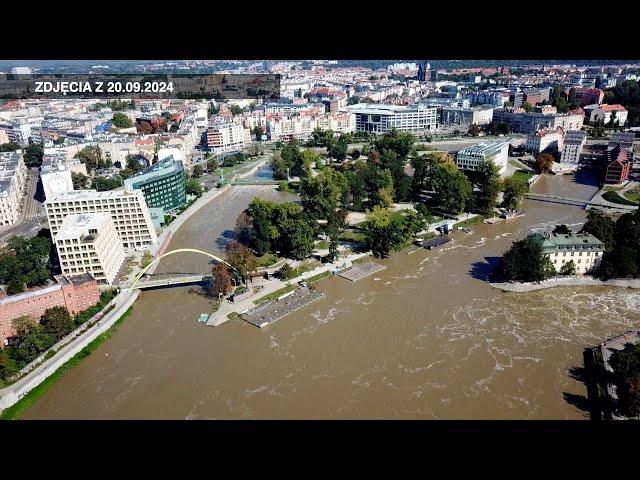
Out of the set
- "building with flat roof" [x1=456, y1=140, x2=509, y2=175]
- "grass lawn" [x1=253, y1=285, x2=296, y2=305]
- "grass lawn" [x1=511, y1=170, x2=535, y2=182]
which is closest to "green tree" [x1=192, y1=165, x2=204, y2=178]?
"building with flat roof" [x1=456, y1=140, x2=509, y2=175]

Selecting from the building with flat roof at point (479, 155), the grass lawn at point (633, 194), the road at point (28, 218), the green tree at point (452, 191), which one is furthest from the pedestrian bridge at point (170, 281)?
the grass lawn at point (633, 194)

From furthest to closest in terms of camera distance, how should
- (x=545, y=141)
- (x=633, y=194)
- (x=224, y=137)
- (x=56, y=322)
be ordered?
(x=224, y=137) → (x=545, y=141) → (x=633, y=194) → (x=56, y=322)

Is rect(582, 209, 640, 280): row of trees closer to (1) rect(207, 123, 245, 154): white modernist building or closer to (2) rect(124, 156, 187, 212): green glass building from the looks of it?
(2) rect(124, 156, 187, 212): green glass building

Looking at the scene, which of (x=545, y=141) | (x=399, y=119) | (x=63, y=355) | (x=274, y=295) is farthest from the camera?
(x=399, y=119)

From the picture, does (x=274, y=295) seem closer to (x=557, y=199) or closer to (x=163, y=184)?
(x=163, y=184)

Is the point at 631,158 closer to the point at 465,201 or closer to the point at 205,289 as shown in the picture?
the point at 465,201

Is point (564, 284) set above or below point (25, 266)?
below

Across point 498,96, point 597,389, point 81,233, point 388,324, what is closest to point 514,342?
point 597,389

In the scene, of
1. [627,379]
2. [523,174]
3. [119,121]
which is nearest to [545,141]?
[523,174]
